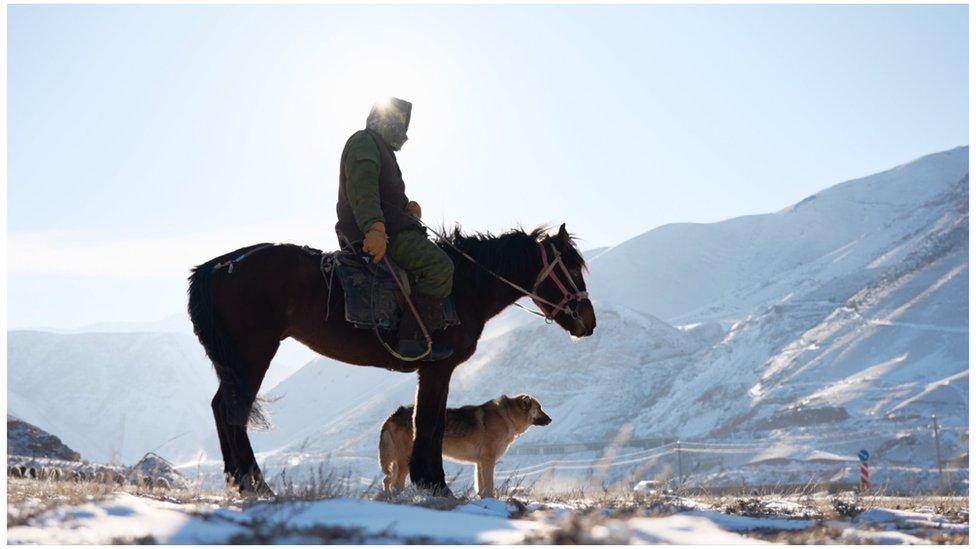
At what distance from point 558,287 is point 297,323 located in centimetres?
258

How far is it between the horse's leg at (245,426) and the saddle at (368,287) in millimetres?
722

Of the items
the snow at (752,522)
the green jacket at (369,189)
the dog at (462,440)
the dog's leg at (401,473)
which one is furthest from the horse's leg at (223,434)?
the snow at (752,522)

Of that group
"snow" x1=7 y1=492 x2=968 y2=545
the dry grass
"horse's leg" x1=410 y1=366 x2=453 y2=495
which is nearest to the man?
"horse's leg" x1=410 y1=366 x2=453 y2=495

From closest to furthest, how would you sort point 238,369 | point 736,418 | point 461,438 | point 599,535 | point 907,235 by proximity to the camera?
point 599,535
point 238,369
point 461,438
point 736,418
point 907,235

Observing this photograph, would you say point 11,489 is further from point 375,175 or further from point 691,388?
point 691,388

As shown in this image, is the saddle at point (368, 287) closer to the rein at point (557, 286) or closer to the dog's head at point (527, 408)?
the rein at point (557, 286)

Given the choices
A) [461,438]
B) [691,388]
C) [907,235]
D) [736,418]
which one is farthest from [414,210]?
[907,235]

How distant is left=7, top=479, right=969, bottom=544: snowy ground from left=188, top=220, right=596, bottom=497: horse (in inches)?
53.1

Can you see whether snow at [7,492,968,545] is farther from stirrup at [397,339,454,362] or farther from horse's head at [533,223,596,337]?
horse's head at [533,223,596,337]

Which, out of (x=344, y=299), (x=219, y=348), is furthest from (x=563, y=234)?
(x=219, y=348)

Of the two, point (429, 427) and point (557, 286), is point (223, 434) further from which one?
point (557, 286)

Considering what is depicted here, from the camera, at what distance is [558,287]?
1005 centimetres

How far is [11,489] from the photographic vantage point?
6973 millimetres

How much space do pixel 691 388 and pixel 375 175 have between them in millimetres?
123718
